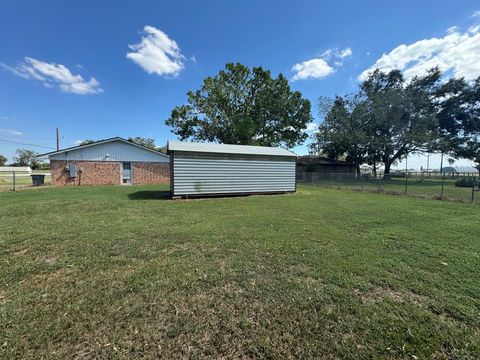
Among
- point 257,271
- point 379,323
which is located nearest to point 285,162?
point 257,271

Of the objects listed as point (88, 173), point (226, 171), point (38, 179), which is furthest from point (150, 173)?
point (226, 171)

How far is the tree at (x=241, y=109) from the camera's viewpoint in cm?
2687

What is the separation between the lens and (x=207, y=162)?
10641 millimetres

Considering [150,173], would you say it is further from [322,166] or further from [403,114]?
[403,114]

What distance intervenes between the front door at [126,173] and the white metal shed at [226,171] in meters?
9.01

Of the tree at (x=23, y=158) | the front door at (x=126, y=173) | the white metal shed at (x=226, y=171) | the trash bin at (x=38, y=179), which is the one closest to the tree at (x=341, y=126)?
the white metal shed at (x=226, y=171)

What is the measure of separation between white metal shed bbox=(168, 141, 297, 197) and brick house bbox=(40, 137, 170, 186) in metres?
8.77

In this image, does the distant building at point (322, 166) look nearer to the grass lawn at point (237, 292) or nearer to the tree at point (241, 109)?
the tree at point (241, 109)

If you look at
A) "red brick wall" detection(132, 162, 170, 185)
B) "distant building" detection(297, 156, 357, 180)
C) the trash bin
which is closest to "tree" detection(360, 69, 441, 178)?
"distant building" detection(297, 156, 357, 180)

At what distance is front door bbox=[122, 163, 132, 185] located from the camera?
18.5 metres

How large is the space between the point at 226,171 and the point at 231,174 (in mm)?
306

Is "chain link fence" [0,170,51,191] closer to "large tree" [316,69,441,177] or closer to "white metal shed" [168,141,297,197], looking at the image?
"white metal shed" [168,141,297,197]

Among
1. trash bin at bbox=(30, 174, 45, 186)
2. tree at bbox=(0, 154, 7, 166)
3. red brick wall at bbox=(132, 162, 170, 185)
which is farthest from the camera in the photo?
tree at bbox=(0, 154, 7, 166)

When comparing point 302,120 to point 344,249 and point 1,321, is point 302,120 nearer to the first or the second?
point 344,249
